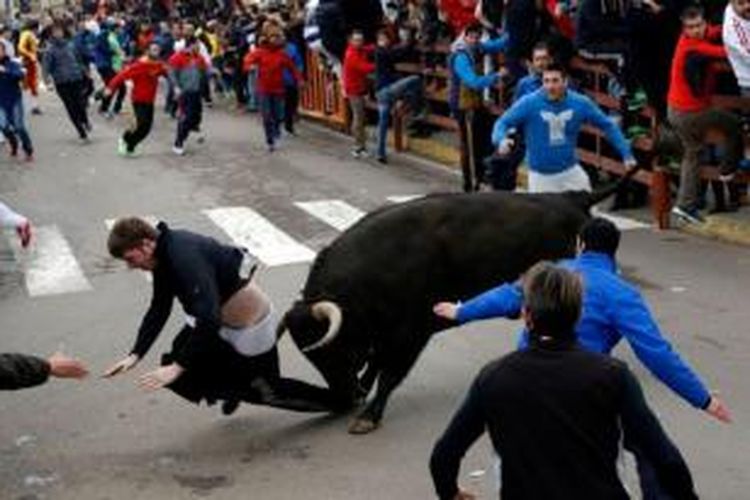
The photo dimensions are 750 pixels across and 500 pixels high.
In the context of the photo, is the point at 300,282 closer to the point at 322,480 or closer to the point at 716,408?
the point at 322,480

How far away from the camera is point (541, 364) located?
390 centimetres

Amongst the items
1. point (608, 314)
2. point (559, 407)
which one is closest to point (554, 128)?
point (608, 314)

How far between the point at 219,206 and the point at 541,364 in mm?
12245

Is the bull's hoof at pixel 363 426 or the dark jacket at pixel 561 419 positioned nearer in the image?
the dark jacket at pixel 561 419

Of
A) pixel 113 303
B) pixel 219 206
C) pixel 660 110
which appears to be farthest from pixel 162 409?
pixel 219 206

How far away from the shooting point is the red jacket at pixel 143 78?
69.5ft

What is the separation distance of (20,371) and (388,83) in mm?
14062

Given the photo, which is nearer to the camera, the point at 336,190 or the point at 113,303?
the point at 113,303

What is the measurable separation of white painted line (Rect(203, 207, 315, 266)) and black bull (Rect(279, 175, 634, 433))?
15.2 feet

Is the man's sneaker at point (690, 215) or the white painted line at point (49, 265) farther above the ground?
the man's sneaker at point (690, 215)

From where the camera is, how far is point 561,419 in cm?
386

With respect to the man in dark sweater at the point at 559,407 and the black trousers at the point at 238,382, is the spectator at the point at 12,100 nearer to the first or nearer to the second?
the black trousers at the point at 238,382

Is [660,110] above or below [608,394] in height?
below

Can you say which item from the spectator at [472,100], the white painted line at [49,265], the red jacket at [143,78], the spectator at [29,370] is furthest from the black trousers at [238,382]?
the red jacket at [143,78]
